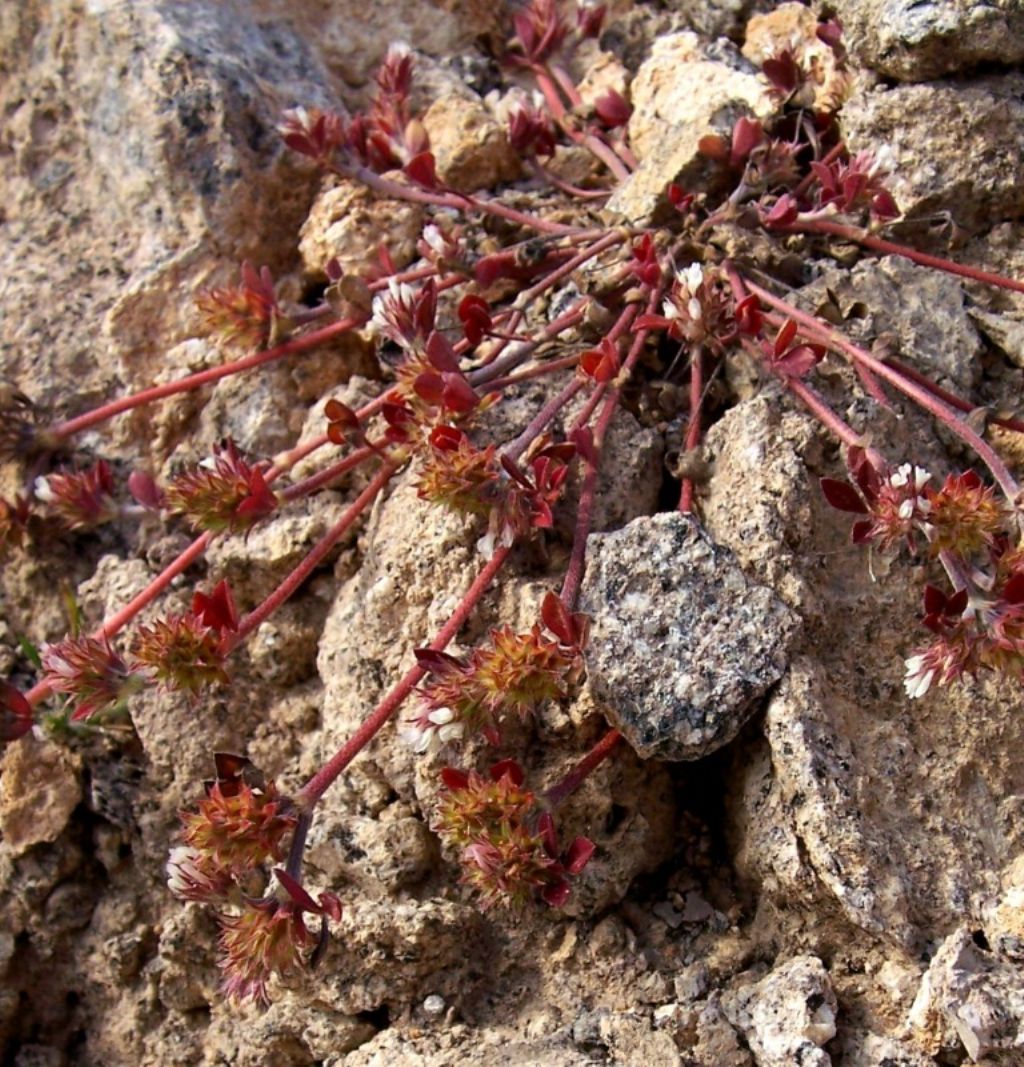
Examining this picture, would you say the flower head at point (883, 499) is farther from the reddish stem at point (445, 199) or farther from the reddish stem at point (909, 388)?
the reddish stem at point (445, 199)

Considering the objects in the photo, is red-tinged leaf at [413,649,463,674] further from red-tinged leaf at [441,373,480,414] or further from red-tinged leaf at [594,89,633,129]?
red-tinged leaf at [594,89,633,129]

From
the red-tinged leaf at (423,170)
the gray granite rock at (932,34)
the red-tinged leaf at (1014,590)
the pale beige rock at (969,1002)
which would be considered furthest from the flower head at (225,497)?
the gray granite rock at (932,34)

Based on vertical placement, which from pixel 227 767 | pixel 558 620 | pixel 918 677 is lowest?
pixel 918 677

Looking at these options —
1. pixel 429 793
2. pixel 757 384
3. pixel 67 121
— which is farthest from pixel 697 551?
pixel 67 121

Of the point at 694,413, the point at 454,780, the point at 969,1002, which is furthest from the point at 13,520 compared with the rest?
the point at 969,1002

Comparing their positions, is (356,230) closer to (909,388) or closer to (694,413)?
(694,413)

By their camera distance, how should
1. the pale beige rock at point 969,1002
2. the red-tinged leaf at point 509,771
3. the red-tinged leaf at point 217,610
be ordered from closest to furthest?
the pale beige rock at point 969,1002, the red-tinged leaf at point 509,771, the red-tinged leaf at point 217,610
